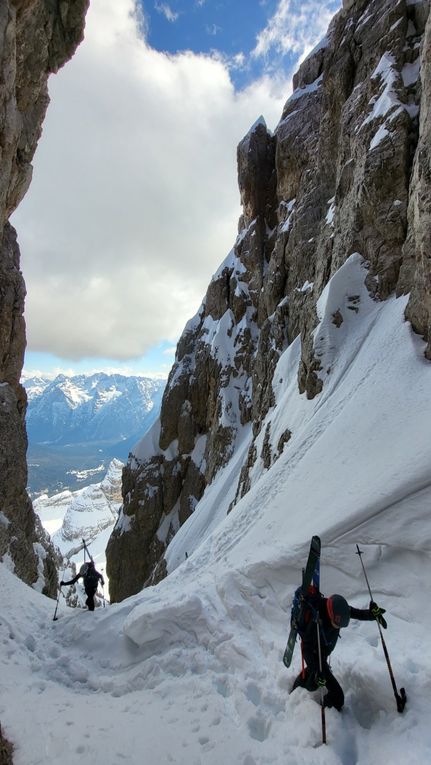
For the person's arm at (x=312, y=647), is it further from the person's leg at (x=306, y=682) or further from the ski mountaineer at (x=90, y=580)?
the ski mountaineer at (x=90, y=580)

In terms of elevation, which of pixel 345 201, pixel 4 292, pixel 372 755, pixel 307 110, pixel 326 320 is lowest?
pixel 372 755

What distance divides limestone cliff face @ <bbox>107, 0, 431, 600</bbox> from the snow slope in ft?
18.0

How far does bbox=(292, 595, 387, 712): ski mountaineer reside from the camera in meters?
5.09

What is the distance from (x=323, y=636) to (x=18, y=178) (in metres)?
16.4

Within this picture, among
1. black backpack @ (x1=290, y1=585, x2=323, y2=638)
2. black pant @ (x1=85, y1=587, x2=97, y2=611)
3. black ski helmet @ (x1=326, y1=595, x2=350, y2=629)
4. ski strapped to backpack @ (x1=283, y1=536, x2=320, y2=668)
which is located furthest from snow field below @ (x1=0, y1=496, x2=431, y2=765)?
black pant @ (x1=85, y1=587, x2=97, y2=611)

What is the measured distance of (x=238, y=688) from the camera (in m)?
6.63

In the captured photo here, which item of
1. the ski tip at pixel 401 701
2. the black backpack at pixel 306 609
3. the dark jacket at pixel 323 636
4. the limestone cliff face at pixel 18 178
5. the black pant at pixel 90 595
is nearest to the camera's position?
the ski tip at pixel 401 701

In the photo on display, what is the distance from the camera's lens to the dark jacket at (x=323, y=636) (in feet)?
17.5

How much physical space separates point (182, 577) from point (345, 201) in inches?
876

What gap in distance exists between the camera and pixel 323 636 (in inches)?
210

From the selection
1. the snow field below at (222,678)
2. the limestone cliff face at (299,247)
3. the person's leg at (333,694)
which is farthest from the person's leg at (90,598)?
the limestone cliff face at (299,247)

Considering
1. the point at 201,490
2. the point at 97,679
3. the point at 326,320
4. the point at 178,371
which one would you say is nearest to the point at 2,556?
the point at 97,679

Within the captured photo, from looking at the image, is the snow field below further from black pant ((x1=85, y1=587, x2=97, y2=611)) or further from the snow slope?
black pant ((x1=85, y1=587, x2=97, y2=611))

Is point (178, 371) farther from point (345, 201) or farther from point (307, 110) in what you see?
point (345, 201)
